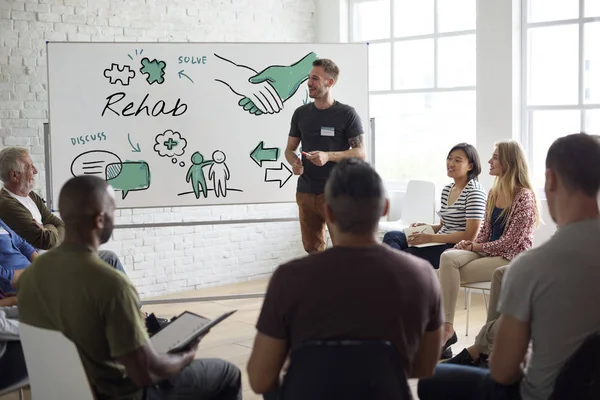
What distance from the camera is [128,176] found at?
4.81 meters

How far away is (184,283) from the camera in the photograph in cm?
635

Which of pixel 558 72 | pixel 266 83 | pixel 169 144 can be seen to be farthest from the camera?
pixel 558 72

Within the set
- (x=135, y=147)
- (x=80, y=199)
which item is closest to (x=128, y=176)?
(x=135, y=147)

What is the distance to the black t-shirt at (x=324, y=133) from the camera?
455 cm

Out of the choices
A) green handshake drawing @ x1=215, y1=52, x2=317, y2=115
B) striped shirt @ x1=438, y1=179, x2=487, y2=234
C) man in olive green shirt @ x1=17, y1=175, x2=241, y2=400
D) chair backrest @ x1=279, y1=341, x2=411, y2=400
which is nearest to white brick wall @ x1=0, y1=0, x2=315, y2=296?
green handshake drawing @ x1=215, y1=52, x2=317, y2=115

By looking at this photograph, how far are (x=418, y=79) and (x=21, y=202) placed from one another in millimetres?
3830

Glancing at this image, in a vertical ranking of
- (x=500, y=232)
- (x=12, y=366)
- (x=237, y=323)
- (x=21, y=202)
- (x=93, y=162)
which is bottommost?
(x=237, y=323)

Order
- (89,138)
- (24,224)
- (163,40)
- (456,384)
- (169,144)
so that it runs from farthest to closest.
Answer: (163,40), (169,144), (89,138), (24,224), (456,384)

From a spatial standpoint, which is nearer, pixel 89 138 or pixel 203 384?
pixel 203 384

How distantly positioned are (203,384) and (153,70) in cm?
295

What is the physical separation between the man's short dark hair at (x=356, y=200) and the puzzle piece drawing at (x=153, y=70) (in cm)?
325

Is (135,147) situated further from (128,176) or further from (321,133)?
(321,133)

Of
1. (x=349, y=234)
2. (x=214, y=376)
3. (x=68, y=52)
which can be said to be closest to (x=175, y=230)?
(x=68, y=52)

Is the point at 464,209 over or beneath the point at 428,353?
over
